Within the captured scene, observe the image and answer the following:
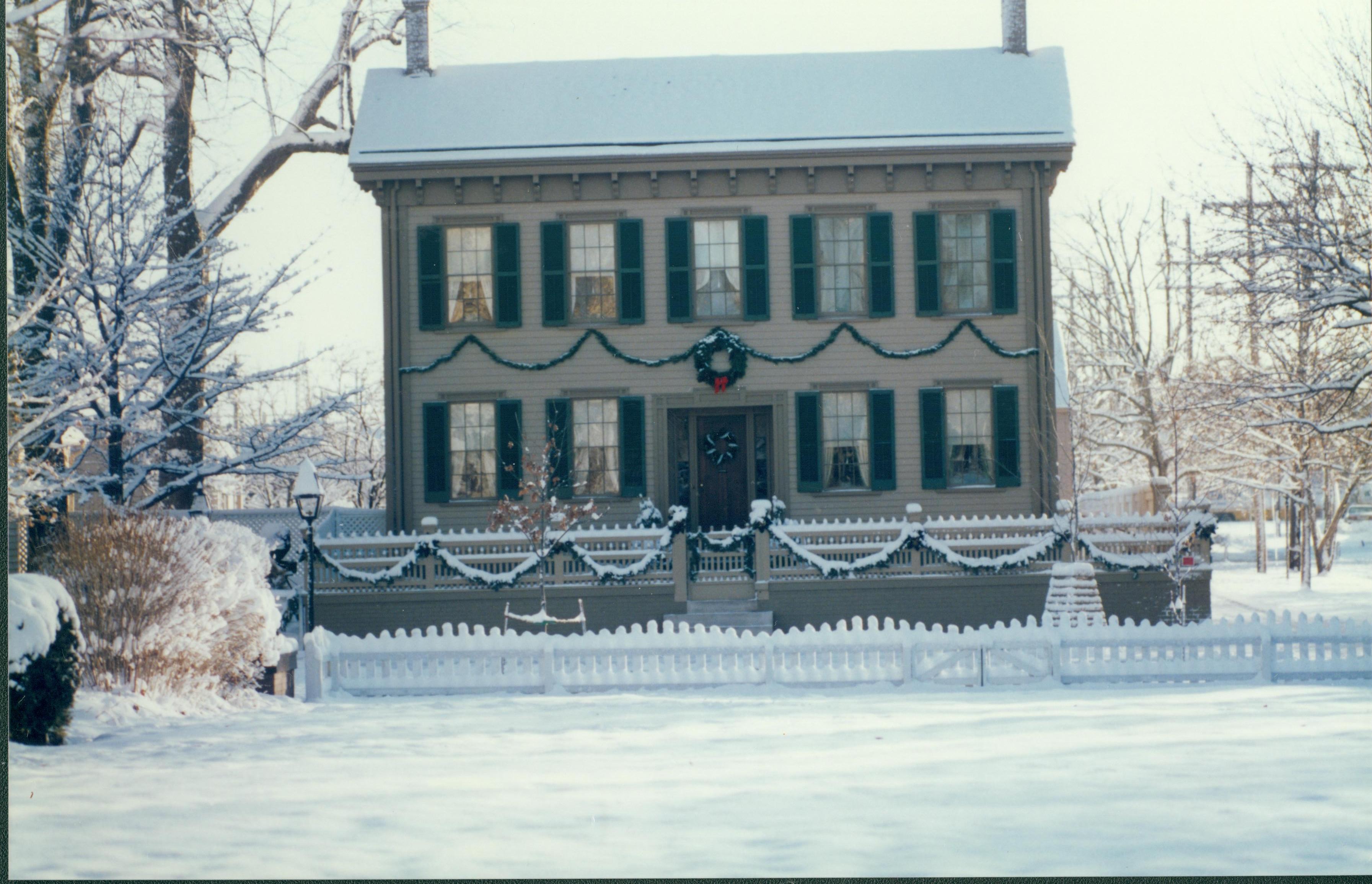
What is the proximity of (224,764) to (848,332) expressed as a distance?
11.9 m

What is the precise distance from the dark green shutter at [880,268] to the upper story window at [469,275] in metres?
5.47

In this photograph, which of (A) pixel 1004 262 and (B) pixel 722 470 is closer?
(A) pixel 1004 262

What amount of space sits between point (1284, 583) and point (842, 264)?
12612 mm

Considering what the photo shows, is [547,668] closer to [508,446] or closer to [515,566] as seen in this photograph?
[515,566]

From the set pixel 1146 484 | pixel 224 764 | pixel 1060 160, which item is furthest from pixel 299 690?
pixel 1146 484

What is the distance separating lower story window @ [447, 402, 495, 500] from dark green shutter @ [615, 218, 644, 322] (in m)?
2.39

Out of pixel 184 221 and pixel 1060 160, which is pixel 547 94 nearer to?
pixel 184 221

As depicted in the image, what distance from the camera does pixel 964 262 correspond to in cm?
1783

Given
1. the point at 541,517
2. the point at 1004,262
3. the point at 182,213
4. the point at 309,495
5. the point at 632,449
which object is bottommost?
the point at 541,517

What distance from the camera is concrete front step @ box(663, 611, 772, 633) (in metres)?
15.1

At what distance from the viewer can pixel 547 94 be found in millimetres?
18500

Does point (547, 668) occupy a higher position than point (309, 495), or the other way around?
point (309, 495)

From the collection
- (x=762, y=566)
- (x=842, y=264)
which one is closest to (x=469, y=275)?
(x=842, y=264)

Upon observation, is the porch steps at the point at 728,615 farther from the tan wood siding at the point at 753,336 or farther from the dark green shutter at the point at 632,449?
the dark green shutter at the point at 632,449
